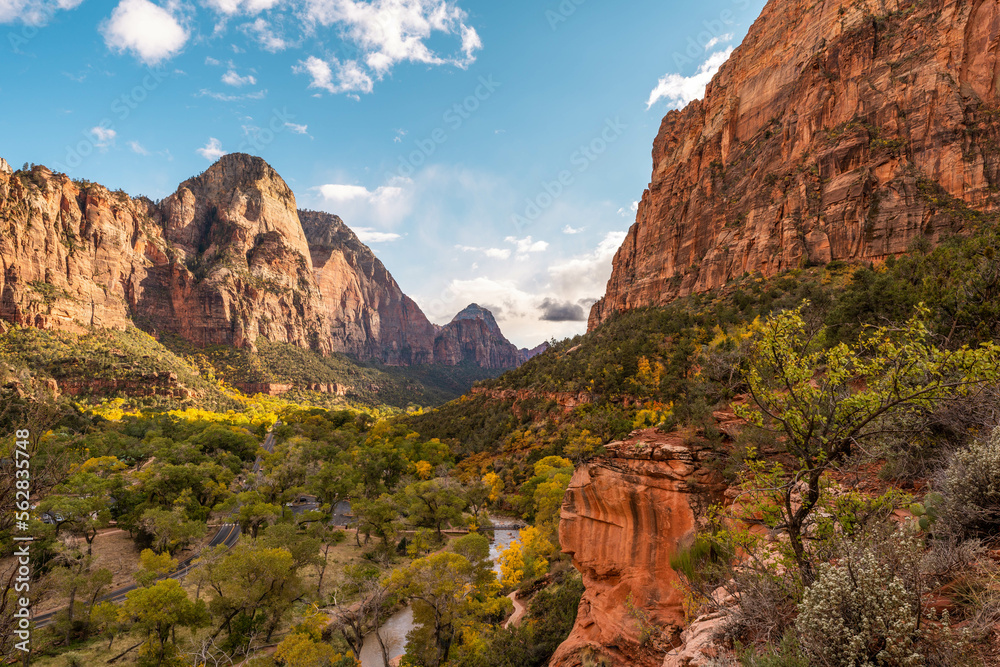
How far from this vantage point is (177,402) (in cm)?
8775

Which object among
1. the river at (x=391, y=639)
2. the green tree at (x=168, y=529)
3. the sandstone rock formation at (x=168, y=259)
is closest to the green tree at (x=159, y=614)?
the river at (x=391, y=639)

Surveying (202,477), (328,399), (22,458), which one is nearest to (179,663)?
(22,458)

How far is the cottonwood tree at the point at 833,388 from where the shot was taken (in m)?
5.88

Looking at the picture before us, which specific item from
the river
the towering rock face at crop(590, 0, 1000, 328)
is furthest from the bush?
the towering rock face at crop(590, 0, 1000, 328)

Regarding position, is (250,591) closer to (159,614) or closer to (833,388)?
(159,614)

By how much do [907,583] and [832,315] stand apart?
2129 centimetres

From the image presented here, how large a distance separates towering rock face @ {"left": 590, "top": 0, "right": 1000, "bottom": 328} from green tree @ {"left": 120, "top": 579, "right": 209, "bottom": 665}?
63.8 meters

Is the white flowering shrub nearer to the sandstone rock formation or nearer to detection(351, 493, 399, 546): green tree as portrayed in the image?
detection(351, 493, 399, 546): green tree

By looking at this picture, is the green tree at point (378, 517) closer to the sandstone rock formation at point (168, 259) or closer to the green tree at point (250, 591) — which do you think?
the green tree at point (250, 591)

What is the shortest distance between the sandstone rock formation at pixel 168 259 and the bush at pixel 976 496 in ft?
428

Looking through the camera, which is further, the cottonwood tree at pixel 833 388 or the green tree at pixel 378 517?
the green tree at pixel 378 517

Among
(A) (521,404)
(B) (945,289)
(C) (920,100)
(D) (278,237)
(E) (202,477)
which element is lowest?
(E) (202,477)

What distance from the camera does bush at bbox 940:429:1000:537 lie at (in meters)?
5.44

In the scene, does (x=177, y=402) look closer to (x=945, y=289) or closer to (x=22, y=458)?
(x=22, y=458)
